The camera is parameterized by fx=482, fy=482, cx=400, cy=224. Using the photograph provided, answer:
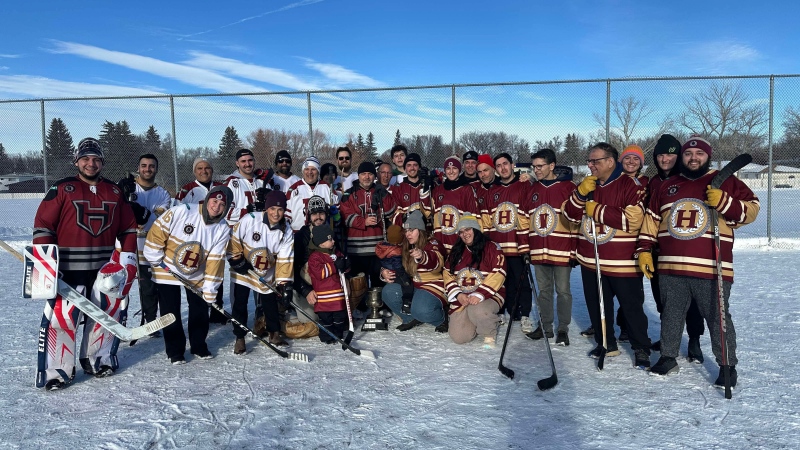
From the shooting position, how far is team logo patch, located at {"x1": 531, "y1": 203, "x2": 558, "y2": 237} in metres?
4.38

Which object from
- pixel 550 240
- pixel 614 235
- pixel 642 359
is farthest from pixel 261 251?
pixel 642 359

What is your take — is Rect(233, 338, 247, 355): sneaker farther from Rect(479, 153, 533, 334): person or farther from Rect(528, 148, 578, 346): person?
Rect(528, 148, 578, 346): person

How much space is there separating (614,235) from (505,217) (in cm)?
118

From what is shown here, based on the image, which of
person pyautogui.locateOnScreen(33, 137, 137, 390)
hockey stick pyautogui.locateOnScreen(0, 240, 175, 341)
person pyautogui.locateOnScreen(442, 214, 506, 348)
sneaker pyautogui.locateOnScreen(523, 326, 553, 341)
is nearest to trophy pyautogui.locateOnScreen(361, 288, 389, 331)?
person pyautogui.locateOnScreen(442, 214, 506, 348)

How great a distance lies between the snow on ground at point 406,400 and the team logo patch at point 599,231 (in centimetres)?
102

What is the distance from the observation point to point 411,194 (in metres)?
5.49

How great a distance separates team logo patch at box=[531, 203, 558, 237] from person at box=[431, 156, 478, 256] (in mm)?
781

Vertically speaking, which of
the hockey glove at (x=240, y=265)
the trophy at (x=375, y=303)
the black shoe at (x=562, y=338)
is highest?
the hockey glove at (x=240, y=265)

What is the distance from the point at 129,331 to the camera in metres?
3.72

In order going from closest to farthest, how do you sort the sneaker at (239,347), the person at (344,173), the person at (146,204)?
the sneaker at (239,347)
the person at (146,204)
the person at (344,173)

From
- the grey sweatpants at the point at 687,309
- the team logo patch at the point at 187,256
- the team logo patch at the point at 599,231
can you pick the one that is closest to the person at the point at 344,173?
the team logo patch at the point at 187,256

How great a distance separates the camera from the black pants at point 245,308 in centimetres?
442

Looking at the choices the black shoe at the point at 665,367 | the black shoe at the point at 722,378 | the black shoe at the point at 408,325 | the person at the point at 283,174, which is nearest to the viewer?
the black shoe at the point at 722,378

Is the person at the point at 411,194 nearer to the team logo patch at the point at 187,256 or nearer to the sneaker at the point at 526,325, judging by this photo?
the sneaker at the point at 526,325
